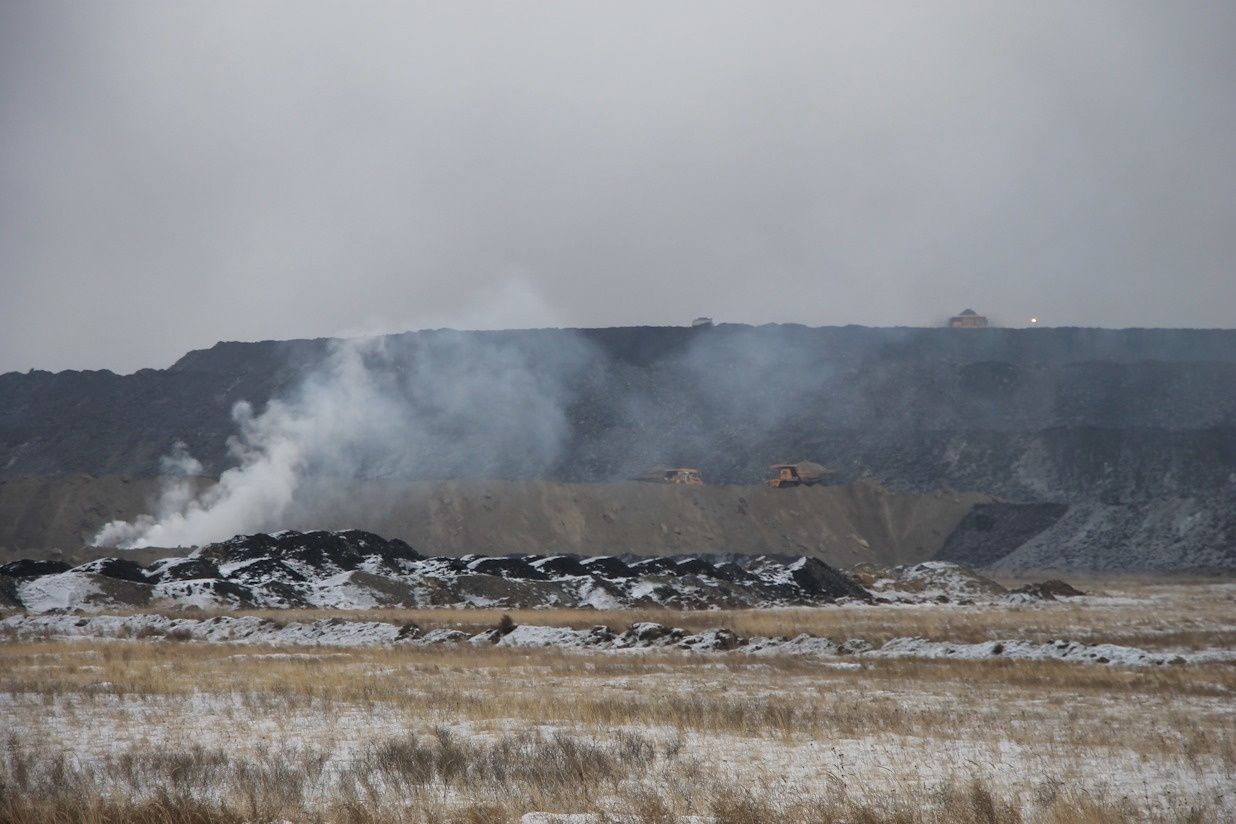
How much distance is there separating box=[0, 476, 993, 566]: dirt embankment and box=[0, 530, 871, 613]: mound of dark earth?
16503mm

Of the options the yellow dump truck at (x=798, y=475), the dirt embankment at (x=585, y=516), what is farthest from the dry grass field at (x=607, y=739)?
the yellow dump truck at (x=798, y=475)

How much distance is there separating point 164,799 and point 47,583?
4102 centimetres

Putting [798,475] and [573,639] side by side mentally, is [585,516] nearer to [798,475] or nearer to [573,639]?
[798,475]

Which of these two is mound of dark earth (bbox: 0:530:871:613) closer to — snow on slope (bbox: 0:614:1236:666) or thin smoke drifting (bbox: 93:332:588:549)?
snow on slope (bbox: 0:614:1236:666)

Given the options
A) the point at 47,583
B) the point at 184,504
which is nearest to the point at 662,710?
the point at 47,583

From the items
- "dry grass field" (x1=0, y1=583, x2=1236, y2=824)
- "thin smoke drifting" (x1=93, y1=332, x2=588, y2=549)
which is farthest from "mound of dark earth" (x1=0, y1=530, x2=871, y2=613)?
"thin smoke drifting" (x1=93, y1=332, x2=588, y2=549)

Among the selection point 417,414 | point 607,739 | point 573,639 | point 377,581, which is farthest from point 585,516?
point 607,739

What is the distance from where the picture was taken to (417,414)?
118938 millimetres

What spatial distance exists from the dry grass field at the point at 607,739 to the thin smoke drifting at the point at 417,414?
70.7 meters

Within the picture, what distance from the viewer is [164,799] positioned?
29.8ft

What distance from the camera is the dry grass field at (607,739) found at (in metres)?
9.65

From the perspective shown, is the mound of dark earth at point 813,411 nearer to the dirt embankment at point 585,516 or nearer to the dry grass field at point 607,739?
the dirt embankment at point 585,516

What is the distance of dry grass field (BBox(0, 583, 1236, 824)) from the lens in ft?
31.7

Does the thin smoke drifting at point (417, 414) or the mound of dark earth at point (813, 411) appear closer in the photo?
the mound of dark earth at point (813, 411)
